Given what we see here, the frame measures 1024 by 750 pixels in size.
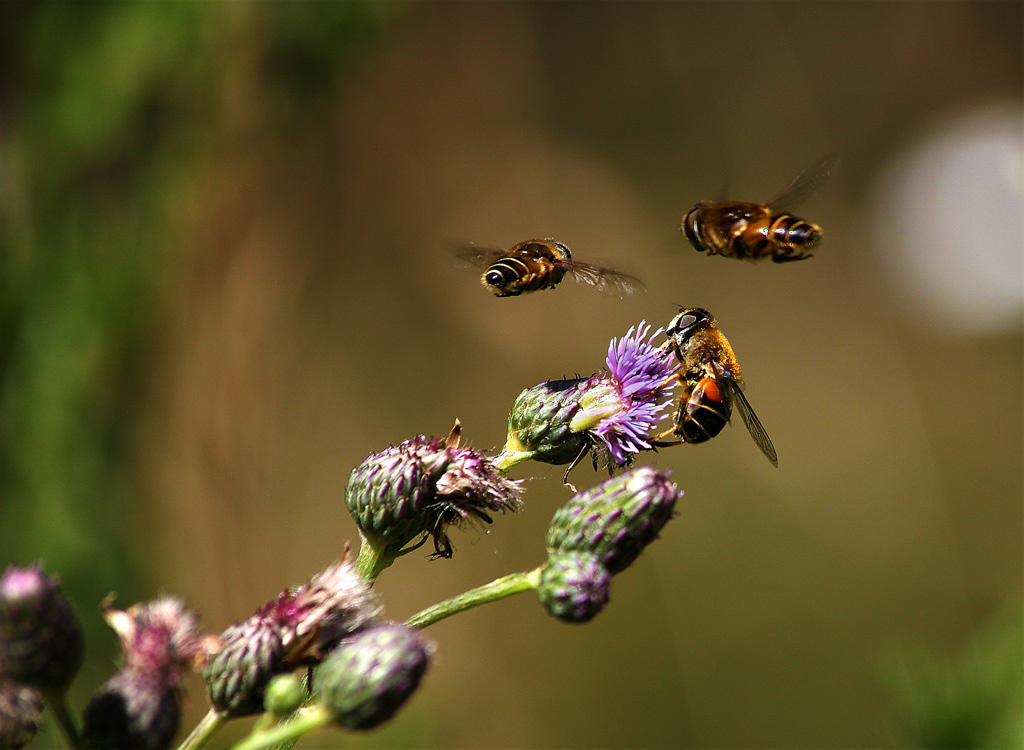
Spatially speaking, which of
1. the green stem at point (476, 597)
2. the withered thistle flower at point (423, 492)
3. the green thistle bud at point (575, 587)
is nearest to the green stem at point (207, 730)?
the green stem at point (476, 597)

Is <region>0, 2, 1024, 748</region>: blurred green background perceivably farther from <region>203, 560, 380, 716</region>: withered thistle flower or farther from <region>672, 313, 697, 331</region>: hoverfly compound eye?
<region>203, 560, 380, 716</region>: withered thistle flower

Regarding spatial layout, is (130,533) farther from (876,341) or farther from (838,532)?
(876,341)

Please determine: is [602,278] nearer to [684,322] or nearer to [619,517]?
[684,322]

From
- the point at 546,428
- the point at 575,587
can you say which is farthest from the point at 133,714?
the point at 546,428

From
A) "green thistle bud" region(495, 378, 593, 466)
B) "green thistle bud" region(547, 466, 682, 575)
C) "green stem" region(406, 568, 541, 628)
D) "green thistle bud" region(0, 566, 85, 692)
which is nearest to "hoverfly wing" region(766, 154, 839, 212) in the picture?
"green thistle bud" region(495, 378, 593, 466)

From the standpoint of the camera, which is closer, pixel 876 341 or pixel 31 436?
pixel 31 436

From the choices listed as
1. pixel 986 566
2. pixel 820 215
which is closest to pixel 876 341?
pixel 820 215
